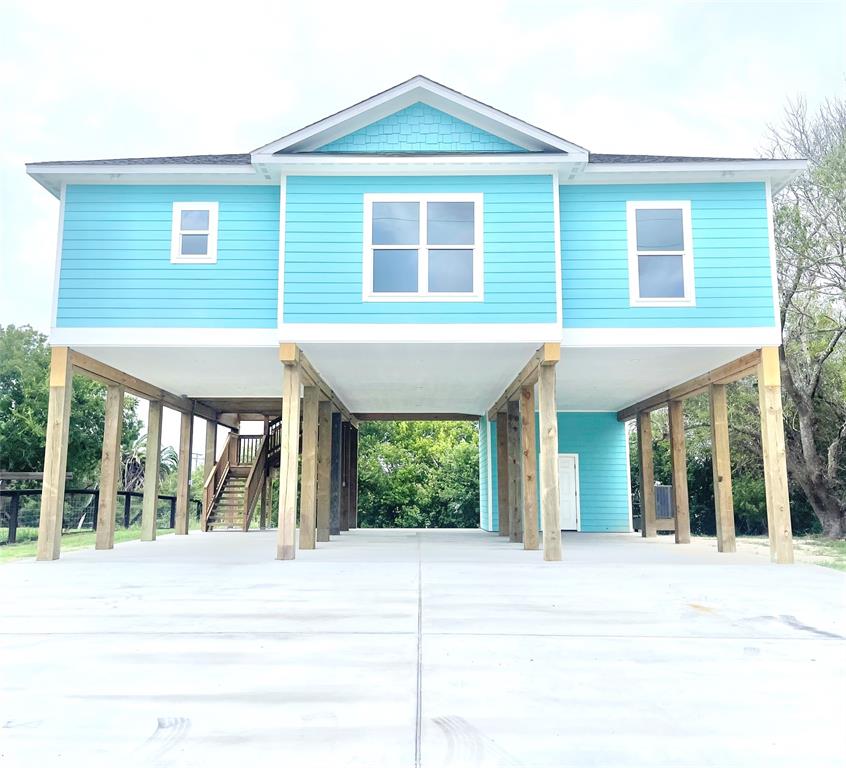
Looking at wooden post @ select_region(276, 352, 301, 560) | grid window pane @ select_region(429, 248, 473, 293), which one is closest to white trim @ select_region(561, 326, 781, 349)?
grid window pane @ select_region(429, 248, 473, 293)

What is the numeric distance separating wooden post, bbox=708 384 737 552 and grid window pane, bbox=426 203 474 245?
4919 mm

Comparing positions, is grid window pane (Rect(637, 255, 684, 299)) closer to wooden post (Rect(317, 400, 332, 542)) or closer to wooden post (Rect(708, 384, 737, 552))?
wooden post (Rect(708, 384, 737, 552))

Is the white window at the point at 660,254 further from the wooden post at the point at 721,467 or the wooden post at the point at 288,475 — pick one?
the wooden post at the point at 288,475

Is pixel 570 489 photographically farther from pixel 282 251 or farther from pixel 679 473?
pixel 282 251

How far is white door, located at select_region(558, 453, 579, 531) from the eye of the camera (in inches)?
674

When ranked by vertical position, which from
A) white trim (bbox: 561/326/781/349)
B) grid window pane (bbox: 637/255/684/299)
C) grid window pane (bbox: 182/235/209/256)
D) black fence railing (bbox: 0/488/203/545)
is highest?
grid window pane (bbox: 182/235/209/256)

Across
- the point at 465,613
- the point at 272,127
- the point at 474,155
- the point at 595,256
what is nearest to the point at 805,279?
the point at 595,256

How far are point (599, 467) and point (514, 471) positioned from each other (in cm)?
492

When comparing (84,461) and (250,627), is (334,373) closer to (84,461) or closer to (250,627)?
(250,627)

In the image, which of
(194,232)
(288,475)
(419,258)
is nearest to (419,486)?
(288,475)

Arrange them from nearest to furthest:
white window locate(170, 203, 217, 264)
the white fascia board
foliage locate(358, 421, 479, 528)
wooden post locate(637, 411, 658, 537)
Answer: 1. the white fascia board
2. white window locate(170, 203, 217, 264)
3. wooden post locate(637, 411, 658, 537)
4. foliage locate(358, 421, 479, 528)

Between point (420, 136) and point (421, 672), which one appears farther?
point (420, 136)

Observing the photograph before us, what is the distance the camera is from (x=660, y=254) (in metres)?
10.1

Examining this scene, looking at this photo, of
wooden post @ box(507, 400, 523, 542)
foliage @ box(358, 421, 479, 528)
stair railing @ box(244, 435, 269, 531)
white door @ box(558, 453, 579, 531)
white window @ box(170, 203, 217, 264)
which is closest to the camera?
white window @ box(170, 203, 217, 264)
